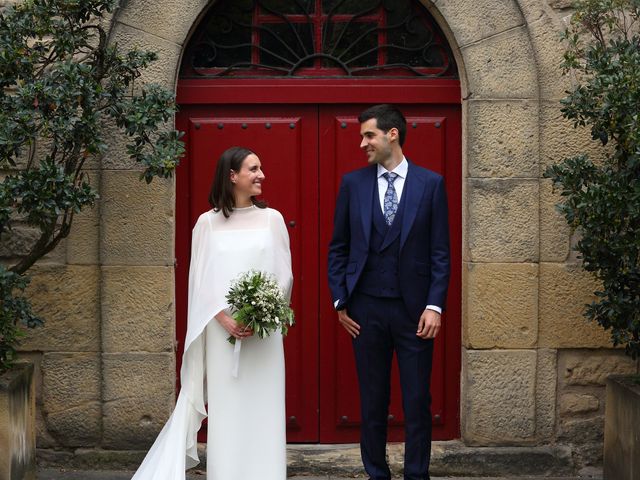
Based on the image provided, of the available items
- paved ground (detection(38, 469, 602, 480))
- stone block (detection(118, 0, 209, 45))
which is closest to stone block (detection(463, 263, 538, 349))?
paved ground (detection(38, 469, 602, 480))

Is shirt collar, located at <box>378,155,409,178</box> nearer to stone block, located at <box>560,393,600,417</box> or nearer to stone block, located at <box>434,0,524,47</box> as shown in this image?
stone block, located at <box>434,0,524,47</box>

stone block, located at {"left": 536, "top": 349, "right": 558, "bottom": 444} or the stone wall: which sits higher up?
the stone wall

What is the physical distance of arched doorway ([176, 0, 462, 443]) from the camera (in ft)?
25.6

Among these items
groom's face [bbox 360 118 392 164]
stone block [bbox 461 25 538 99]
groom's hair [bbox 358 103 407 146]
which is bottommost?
groom's face [bbox 360 118 392 164]

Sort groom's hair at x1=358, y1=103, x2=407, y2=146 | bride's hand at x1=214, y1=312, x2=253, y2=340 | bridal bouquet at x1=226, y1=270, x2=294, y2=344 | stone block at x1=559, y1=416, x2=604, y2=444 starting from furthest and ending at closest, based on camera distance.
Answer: stone block at x1=559, y1=416, x2=604, y2=444 < groom's hair at x1=358, y1=103, x2=407, y2=146 < bride's hand at x1=214, y1=312, x2=253, y2=340 < bridal bouquet at x1=226, y1=270, x2=294, y2=344

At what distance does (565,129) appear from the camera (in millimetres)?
7535

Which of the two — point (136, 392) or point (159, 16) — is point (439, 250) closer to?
point (136, 392)

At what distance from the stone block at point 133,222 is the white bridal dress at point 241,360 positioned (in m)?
1.10

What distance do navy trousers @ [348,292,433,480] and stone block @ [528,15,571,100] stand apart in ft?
6.50

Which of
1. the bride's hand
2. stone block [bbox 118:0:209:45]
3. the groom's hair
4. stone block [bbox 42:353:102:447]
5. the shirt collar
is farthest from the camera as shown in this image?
stone block [bbox 42:353:102:447]

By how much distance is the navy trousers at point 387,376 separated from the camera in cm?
647

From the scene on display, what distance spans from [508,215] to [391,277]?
1.40m

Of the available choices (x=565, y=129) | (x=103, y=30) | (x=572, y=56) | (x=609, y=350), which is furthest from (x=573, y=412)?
(x=103, y=30)

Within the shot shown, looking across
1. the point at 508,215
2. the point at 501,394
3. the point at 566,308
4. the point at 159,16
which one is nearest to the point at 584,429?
the point at 501,394
